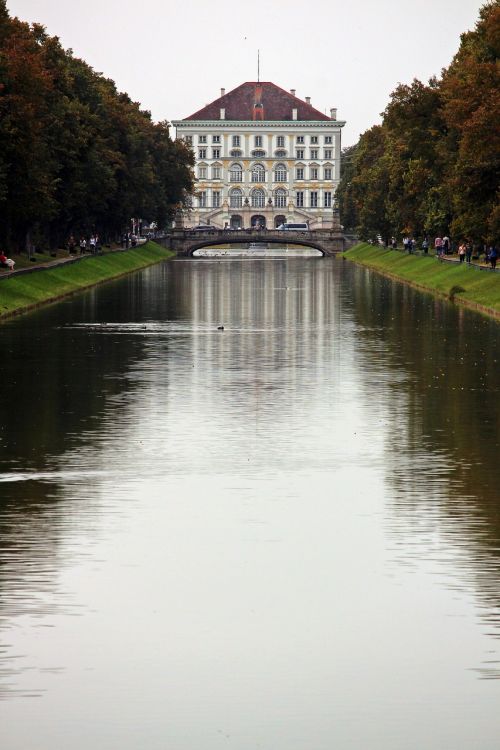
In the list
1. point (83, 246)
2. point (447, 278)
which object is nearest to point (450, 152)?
point (447, 278)

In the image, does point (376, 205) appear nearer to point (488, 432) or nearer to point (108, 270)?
point (108, 270)

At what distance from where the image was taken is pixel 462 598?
43.3 ft

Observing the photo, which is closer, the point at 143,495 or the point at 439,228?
the point at 143,495

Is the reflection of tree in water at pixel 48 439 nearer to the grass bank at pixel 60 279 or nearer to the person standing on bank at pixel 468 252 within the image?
the grass bank at pixel 60 279

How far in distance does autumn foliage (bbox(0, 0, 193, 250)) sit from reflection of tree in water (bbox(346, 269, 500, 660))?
24.5 m

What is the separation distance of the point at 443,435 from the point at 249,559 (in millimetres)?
9173

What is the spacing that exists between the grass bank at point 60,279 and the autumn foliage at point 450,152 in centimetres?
1684

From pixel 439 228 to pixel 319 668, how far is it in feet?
254

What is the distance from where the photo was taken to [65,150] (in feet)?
279

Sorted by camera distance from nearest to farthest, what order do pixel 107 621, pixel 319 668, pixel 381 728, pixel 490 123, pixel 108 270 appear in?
pixel 381 728 → pixel 319 668 → pixel 107 621 → pixel 490 123 → pixel 108 270

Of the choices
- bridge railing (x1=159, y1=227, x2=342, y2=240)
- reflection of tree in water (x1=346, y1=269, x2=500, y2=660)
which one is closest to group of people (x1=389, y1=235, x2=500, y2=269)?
reflection of tree in water (x1=346, y1=269, x2=500, y2=660)

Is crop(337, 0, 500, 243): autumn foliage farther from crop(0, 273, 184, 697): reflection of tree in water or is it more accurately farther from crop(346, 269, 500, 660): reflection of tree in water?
crop(0, 273, 184, 697): reflection of tree in water

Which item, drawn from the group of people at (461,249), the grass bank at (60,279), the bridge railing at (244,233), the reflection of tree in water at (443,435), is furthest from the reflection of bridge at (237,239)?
the reflection of tree in water at (443,435)

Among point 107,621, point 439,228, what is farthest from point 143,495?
point 439,228
